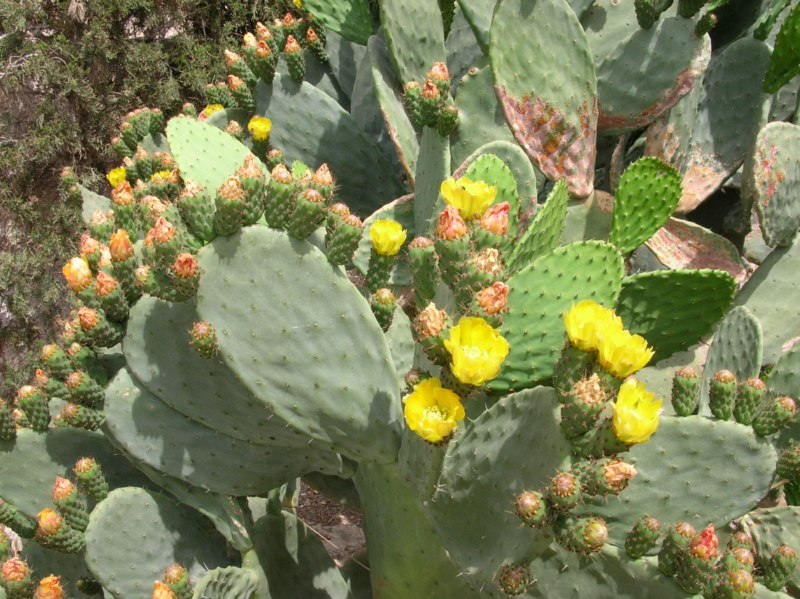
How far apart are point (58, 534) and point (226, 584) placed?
345mm

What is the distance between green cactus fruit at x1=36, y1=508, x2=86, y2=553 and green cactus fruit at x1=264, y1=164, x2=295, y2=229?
0.73 m

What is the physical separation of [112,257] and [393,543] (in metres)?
0.84

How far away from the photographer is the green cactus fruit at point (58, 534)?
1384 mm

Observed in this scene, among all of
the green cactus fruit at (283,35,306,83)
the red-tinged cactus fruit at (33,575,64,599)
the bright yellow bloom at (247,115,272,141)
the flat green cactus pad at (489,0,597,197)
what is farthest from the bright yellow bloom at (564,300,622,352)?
the green cactus fruit at (283,35,306,83)

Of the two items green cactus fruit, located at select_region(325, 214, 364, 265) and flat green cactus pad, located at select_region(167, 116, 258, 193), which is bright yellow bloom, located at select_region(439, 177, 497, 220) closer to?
green cactus fruit, located at select_region(325, 214, 364, 265)

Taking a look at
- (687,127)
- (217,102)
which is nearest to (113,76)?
(217,102)

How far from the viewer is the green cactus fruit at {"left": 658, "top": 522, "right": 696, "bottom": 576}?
115cm

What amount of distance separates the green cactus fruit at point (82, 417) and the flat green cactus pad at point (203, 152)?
1.87 ft

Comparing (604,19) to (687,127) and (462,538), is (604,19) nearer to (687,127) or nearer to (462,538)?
(687,127)

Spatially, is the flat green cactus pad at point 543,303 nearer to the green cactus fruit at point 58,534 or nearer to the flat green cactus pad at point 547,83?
the flat green cactus pad at point 547,83

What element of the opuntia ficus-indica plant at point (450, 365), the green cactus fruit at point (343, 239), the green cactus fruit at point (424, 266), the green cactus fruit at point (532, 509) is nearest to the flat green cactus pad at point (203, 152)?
the opuntia ficus-indica plant at point (450, 365)

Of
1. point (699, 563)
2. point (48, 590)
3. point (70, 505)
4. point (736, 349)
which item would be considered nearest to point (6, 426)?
point (70, 505)

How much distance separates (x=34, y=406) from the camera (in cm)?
162

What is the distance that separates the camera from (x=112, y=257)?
1401mm
